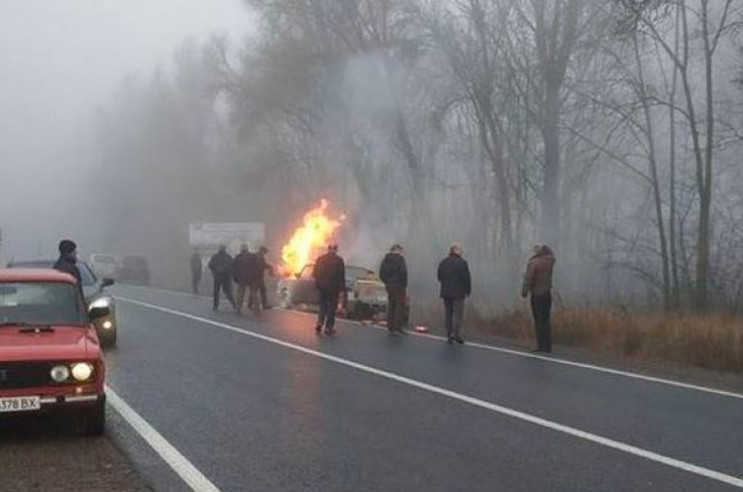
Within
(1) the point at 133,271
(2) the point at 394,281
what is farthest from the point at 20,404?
(1) the point at 133,271

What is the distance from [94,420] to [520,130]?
902 inches

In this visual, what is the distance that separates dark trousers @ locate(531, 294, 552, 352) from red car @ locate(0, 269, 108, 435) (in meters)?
8.26

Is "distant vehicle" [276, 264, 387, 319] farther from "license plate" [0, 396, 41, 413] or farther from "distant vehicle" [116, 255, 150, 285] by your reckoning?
"distant vehicle" [116, 255, 150, 285]

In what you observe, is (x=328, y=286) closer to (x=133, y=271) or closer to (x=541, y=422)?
(x=541, y=422)

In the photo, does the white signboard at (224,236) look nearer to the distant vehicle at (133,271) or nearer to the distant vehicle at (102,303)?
the distant vehicle at (133,271)

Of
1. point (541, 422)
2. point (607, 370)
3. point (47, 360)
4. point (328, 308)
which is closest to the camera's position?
point (47, 360)

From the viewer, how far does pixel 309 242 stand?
3369cm

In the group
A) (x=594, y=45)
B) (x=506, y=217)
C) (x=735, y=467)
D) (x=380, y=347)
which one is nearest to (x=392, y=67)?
(x=506, y=217)

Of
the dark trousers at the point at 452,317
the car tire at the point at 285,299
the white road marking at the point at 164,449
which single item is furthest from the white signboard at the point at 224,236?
the white road marking at the point at 164,449

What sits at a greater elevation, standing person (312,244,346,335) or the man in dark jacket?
the man in dark jacket

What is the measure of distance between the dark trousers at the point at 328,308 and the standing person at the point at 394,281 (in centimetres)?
98

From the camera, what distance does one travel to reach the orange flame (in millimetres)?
32656

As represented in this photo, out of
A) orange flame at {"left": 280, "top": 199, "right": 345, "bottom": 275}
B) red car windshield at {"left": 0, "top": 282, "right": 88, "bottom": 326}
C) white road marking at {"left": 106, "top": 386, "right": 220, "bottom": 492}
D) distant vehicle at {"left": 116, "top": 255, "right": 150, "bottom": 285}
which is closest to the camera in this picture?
white road marking at {"left": 106, "top": 386, "right": 220, "bottom": 492}

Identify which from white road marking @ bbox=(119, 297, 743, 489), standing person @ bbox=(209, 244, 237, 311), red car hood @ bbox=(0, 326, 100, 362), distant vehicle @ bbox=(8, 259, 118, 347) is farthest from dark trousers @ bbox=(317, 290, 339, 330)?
red car hood @ bbox=(0, 326, 100, 362)
